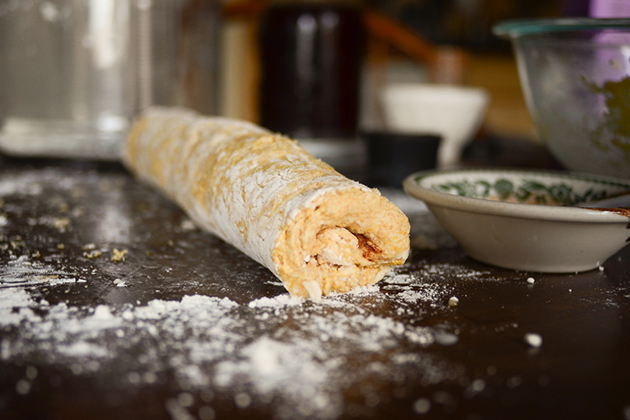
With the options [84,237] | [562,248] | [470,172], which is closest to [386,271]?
[562,248]

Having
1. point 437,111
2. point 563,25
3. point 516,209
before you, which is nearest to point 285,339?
point 516,209

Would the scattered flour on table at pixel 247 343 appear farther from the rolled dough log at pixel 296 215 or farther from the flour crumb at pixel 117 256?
the flour crumb at pixel 117 256

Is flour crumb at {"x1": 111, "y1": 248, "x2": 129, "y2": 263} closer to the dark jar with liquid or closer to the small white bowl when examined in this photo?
the small white bowl

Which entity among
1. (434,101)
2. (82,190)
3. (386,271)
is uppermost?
(434,101)

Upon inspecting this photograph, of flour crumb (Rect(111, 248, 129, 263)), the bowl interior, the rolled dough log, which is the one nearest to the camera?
the rolled dough log

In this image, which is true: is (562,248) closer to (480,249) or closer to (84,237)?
(480,249)

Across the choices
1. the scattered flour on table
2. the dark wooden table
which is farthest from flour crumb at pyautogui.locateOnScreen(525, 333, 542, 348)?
the scattered flour on table
